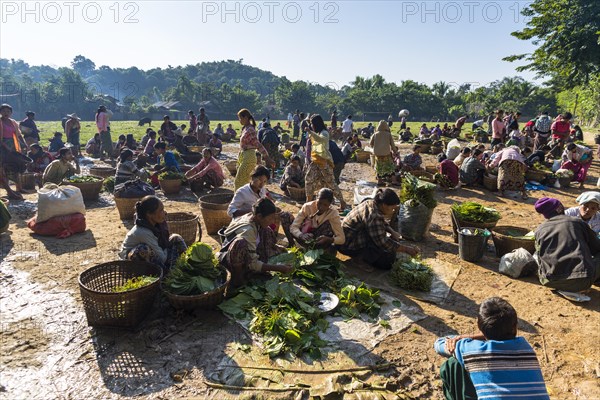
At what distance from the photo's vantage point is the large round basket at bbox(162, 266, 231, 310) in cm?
365

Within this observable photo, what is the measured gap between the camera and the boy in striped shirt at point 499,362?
2.09 metres

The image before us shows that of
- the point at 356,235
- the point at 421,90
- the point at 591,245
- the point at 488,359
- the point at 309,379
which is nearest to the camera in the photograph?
the point at 488,359

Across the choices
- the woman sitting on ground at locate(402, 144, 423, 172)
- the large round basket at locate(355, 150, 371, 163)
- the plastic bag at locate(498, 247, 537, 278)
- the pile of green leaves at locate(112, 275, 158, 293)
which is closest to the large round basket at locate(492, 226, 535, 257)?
the plastic bag at locate(498, 247, 537, 278)

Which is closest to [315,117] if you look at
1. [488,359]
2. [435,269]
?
[435,269]

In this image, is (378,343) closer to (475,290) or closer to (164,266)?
(475,290)

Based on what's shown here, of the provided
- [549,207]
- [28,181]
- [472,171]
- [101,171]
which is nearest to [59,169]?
[28,181]

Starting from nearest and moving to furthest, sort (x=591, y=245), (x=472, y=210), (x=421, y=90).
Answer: (x=591, y=245)
(x=472, y=210)
(x=421, y=90)

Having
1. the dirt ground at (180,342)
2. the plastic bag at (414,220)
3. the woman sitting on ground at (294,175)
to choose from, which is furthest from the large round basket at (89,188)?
the plastic bag at (414,220)

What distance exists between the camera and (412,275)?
4602 millimetres

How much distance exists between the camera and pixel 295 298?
3955 mm

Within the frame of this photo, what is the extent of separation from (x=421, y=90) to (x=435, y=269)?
142ft

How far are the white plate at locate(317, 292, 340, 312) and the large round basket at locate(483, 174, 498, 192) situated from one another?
7149 mm

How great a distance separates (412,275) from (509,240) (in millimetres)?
1812

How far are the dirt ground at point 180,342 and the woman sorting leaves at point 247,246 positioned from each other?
1.65 ft
